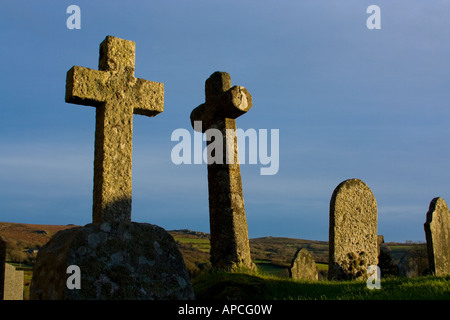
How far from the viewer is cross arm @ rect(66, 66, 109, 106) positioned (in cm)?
755

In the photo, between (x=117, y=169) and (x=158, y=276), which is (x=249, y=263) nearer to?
(x=117, y=169)

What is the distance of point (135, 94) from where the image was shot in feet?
26.4

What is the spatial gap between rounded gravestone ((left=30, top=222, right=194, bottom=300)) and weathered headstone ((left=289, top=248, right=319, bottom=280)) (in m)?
6.65

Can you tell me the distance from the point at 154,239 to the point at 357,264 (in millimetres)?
7447

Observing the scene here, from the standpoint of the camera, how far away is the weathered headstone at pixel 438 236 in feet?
39.4

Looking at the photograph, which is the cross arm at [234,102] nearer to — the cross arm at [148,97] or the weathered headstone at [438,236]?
the cross arm at [148,97]

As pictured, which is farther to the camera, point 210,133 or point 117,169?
point 210,133

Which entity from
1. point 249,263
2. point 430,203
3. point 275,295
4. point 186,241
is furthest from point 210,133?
point 186,241

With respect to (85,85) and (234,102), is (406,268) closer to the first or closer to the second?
(234,102)

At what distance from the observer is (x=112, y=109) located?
25.4ft

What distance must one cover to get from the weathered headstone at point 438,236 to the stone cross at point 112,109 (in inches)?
317

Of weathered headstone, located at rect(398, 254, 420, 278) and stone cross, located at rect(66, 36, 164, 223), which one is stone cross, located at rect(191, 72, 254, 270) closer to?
stone cross, located at rect(66, 36, 164, 223)
